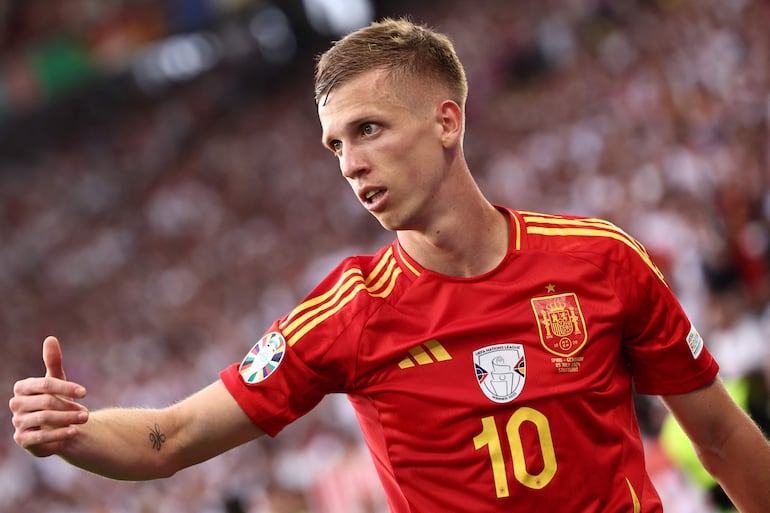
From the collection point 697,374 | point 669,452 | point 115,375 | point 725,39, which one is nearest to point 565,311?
point 697,374

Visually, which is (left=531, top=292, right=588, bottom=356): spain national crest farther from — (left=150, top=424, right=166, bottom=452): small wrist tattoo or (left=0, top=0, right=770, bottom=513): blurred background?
(left=0, top=0, right=770, bottom=513): blurred background

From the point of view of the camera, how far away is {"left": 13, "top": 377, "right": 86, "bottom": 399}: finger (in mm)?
2318

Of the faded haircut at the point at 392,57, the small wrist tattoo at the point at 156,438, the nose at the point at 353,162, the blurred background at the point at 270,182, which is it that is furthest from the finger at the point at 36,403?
the blurred background at the point at 270,182

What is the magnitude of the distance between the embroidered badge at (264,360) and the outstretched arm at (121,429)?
0.23ft

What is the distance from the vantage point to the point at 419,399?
2662 millimetres

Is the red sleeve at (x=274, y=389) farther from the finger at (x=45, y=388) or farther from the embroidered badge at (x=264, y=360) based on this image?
the finger at (x=45, y=388)

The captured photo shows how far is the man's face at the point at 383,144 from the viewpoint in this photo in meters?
2.62

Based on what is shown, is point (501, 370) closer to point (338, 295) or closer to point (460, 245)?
point (460, 245)

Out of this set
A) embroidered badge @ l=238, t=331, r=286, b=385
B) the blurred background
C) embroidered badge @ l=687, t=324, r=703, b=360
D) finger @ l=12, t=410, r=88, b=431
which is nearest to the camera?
finger @ l=12, t=410, r=88, b=431

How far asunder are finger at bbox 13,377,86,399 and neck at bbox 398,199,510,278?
37.2 inches

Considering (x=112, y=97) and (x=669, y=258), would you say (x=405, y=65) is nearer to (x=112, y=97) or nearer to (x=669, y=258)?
(x=669, y=258)

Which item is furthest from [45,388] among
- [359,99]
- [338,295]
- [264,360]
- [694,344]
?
[694,344]

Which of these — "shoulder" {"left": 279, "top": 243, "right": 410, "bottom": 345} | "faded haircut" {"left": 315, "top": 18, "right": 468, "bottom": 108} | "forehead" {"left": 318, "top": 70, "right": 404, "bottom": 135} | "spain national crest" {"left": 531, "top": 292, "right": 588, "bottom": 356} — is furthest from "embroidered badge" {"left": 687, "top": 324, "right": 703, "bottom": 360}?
"forehead" {"left": 318, "top": 70, "right": 404, "bottom": 135}

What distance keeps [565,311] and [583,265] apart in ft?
0.43
